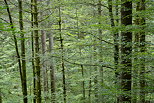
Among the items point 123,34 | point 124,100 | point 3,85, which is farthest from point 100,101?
point 3,85

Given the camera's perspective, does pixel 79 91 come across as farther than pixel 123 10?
Yes

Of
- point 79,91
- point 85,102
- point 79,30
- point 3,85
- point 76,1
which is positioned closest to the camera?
point 79,30

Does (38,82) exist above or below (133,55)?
below

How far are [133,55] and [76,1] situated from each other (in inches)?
116

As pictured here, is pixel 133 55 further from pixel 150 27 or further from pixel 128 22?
pixel 128 22

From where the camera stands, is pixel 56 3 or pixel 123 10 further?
pixel 56 3

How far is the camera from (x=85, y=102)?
396 inches

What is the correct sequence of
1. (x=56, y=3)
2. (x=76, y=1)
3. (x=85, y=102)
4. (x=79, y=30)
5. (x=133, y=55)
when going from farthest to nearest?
(x=85, y=102)
(x=56, y=3)
(x=76, y=1)
(x=79, y=30)
(x=133, y=55)

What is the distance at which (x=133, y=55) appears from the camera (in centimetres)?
349

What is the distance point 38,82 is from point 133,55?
3688 millimetres

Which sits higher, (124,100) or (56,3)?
(56,3)

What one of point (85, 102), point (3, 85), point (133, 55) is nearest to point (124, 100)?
point (133, 55)

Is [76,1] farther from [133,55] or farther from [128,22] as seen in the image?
[133,55]

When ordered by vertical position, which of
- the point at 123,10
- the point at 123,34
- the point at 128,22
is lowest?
the point at 123,34
